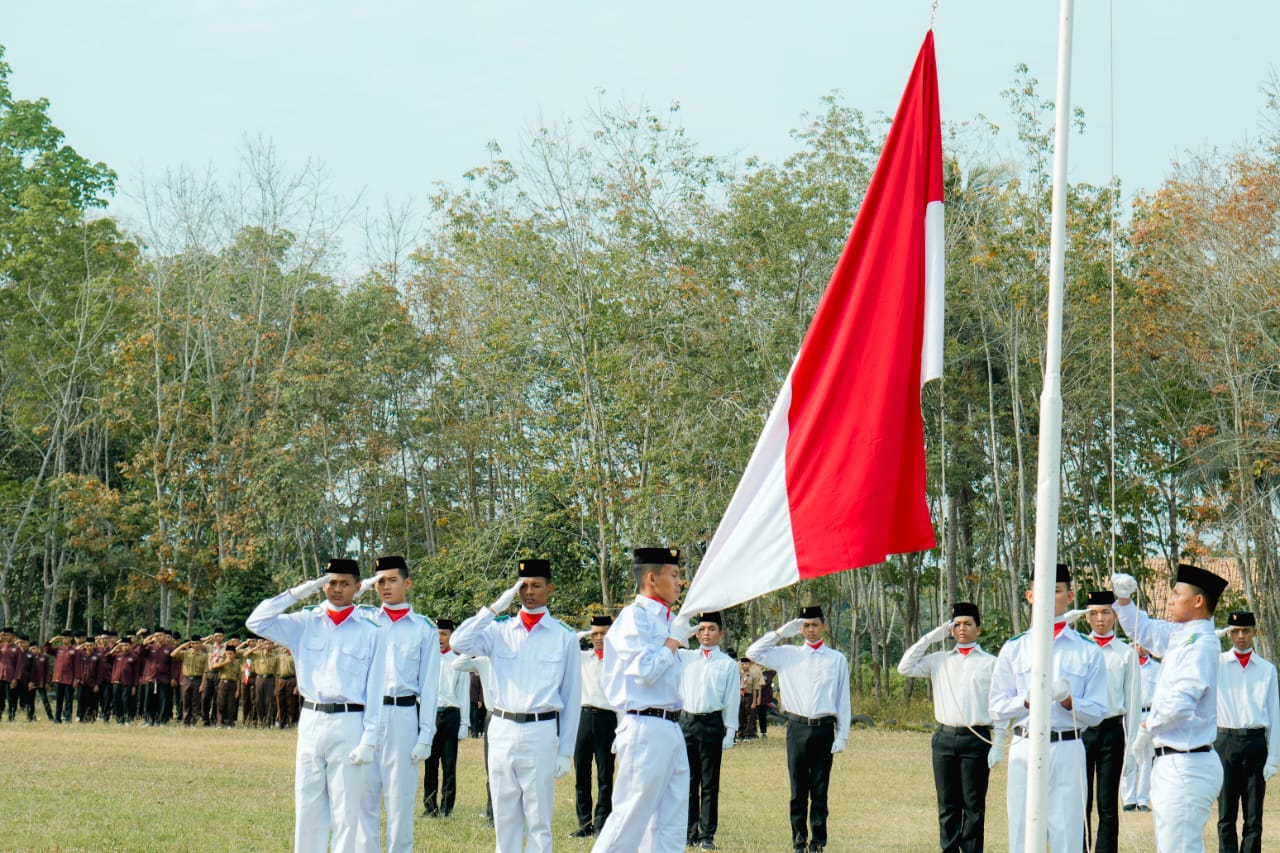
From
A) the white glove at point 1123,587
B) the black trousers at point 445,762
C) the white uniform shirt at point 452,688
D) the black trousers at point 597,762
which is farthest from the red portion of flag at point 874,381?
the white uniform shirt at point 452,688

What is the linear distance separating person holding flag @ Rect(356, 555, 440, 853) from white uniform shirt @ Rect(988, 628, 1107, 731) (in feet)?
13.2

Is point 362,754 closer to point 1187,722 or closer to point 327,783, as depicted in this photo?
point 327,783

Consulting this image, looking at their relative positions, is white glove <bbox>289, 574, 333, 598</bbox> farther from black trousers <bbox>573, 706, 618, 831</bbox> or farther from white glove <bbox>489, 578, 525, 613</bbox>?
black trousers <bbox>573, 706, 618, 831</bbox>

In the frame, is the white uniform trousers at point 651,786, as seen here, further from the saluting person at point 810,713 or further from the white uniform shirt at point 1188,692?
the saluting person at point 810,713

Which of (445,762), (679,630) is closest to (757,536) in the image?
(679,630)

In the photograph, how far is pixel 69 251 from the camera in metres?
40.5

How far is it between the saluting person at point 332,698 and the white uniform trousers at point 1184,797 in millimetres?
4535

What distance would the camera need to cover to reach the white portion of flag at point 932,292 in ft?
19.7

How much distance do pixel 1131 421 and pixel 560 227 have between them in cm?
1426

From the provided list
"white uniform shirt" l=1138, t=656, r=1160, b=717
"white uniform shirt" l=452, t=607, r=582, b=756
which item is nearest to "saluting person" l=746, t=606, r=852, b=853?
"white uniform shirt" l=452, t=607, r=582, b=756

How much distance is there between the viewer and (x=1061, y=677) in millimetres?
10031

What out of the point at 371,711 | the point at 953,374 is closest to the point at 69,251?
the point at 953,374

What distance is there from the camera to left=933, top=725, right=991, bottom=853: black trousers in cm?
1107

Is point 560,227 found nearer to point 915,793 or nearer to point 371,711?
point 915,793
